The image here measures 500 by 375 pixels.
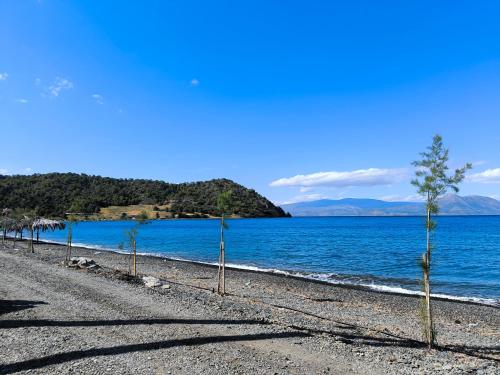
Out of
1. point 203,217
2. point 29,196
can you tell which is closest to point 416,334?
point 29,196

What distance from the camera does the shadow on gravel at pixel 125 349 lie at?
309 inches

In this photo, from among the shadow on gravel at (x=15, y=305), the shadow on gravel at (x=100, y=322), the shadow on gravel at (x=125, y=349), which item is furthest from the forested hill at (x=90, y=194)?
the shadow on gravel at (x=125, y=349)

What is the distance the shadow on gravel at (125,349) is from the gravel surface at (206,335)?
0.02m

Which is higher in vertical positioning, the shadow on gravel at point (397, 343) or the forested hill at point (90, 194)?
the forested hill at point (90, 194)

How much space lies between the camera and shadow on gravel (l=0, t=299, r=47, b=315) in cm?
1249

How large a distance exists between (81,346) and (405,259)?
38.8 meters

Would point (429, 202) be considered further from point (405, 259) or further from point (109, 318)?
point (405, 259)

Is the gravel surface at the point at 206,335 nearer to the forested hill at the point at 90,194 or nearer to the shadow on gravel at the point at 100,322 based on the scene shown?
the shadow on gravel at the point at 100,322

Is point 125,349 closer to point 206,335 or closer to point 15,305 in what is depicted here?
point 206,335

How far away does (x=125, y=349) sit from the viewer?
8.77m

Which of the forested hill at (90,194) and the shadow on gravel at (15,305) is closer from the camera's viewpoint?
the shadow on gravel at (15,305)

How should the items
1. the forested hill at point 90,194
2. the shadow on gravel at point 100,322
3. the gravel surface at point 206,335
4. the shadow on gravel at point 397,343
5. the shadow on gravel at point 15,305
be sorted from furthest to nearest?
the forested hill at point 90,194 → the shadow on gravel at point 15,305 → the shadow on gravel at point 100,322 → the shadow on gravel at point 397,343 → the gravel surface at point 206,335

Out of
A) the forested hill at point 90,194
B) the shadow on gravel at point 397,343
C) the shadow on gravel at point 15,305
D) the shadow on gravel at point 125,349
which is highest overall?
the forested hill at point 90,194

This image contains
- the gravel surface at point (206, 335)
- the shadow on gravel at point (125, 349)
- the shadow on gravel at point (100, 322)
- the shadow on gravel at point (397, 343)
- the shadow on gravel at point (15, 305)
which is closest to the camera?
the shadow on gravel at point (125, 349)
